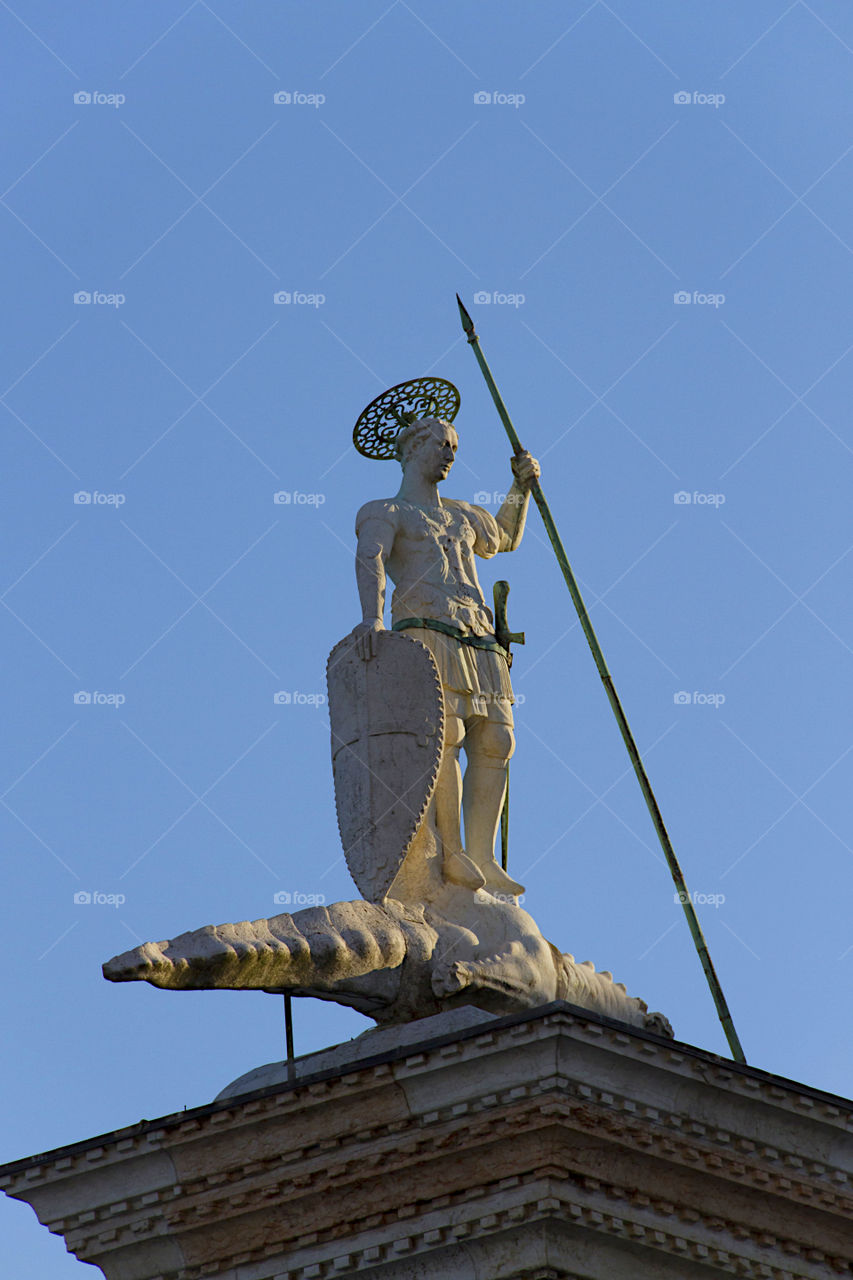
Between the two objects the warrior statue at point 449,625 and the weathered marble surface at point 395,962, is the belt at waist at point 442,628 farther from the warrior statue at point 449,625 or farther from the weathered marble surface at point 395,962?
the weathered marble surface at point 395,962

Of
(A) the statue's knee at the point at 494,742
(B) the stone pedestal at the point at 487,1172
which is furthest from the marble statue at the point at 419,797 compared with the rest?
(B) the stone pedestal at the point at 487,1172

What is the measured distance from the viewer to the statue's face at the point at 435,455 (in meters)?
20.4

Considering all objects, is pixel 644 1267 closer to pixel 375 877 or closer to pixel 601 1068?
pixel 601 1068

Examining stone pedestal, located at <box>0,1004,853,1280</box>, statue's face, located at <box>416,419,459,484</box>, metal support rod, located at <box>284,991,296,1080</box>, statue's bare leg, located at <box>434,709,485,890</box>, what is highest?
statue's face, located at <box>416,419,459,484</box>

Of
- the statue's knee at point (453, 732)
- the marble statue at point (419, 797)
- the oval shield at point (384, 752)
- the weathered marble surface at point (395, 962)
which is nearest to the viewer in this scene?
the weathered marble surface at point (395, 962)

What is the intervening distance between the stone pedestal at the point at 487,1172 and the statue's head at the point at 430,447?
4985 millimetres

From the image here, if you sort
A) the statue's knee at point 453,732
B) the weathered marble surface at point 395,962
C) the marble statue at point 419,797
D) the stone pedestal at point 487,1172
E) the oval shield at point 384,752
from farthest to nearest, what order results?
the statue's knee at point 453,732 < the oval shield at point 384,752 < the marble statue at point 419,797 < the weathered marble surface at point 395,962 < the stone pedestal at point 487,1172

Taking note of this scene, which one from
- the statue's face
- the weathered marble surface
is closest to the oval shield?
the weathered marble surface

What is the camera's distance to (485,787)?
19609mm

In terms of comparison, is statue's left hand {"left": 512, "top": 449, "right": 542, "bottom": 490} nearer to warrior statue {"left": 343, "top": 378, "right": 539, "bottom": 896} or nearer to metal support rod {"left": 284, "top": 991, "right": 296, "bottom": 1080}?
warrior statue {"left": 343, "top": 378, "right": 539, "bottom": 896}

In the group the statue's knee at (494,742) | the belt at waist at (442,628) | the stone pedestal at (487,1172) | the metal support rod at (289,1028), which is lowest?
the stone pedestal at (487,1172)

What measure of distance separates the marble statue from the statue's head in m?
0.01

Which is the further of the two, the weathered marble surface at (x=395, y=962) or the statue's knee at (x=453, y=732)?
the statue's knee at (x=453, y=732)

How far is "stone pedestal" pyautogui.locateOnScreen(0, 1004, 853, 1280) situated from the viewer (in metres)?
16.1
